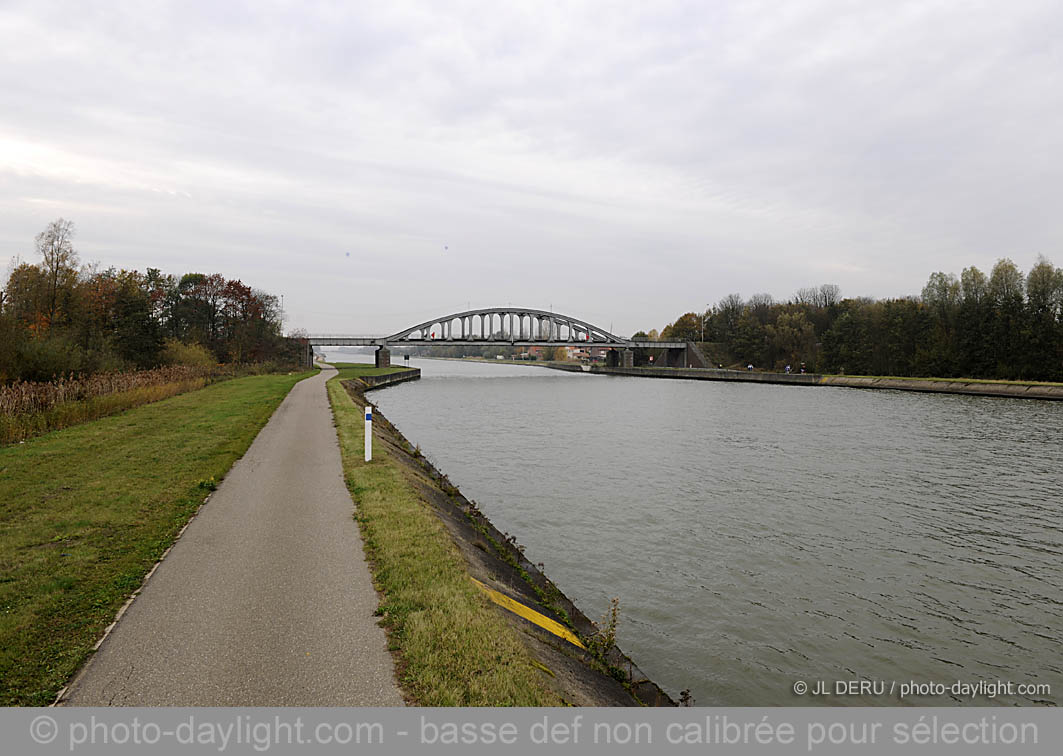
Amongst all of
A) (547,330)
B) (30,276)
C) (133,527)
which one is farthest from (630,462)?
(547,330)

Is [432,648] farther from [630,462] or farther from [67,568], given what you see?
[630,462]

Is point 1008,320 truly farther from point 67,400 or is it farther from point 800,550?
point 67,400

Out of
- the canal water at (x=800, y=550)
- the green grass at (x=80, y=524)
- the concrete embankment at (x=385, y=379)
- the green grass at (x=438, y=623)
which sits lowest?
the canal water at (x=800, y=550)

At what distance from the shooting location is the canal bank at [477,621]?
15.8 feet

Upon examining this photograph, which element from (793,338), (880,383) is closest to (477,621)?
(880,383)

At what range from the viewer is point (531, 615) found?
23.9 ft

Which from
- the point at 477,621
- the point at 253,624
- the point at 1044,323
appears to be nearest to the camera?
the point at 253,624

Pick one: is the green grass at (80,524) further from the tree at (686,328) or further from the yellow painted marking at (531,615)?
the tree at (686,328)

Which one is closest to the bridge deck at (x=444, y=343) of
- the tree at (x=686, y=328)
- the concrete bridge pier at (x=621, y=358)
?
the concrete bridge pier at (x=621, y=358)

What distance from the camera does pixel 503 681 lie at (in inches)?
188

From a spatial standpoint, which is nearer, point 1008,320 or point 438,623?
point 438,623

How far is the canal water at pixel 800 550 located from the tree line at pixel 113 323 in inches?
601

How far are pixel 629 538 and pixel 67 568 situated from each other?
9.18 metres

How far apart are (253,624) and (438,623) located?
1662 mm
